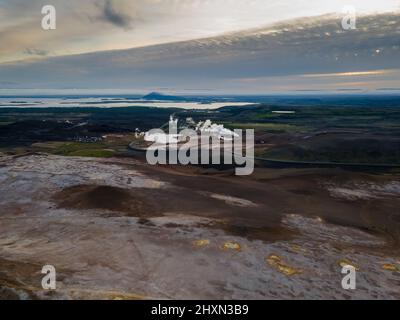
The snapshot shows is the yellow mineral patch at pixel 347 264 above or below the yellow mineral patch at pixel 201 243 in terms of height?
below

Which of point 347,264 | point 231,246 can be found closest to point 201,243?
point 231,246

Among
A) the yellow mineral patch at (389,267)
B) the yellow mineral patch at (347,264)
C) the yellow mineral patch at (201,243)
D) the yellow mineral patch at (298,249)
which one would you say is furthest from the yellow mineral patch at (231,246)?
the yellow mineral patch at (389,267)

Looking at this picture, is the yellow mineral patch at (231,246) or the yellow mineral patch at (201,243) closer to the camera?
the yellow mineral patch at (231,246)

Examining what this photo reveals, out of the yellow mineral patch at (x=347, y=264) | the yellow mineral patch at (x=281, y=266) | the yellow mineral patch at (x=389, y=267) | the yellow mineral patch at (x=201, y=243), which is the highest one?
the yellow mineral patch at (x=201, y=243)

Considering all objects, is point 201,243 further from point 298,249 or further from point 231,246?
point 298,249

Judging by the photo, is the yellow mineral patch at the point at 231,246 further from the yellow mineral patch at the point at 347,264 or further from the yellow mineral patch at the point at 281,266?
the yellow mineral patch at the point at 347,264

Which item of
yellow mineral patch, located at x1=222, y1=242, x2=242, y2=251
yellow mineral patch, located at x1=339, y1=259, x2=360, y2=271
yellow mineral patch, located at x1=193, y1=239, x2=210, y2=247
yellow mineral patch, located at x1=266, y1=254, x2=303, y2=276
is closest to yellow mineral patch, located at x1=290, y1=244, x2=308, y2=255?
yellow mineral patch, located at x1=266, y1=254, x2=303, y2=276
